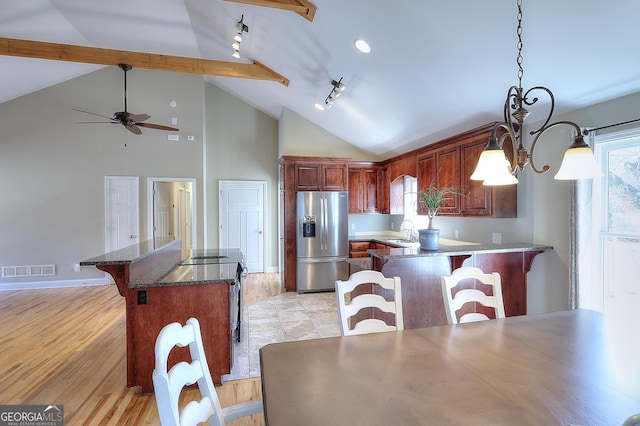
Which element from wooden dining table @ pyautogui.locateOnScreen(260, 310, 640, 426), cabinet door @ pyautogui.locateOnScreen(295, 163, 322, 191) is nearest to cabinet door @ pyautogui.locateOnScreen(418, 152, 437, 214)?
cabinet door @ pyautogui.locateOnScreen(295, 163, 322, 191)

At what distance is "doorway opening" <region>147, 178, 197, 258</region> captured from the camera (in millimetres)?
6070

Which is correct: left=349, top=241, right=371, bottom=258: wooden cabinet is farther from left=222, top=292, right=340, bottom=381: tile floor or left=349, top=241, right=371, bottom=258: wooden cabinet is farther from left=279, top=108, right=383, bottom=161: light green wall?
left=279, top=108, right=383, bottom=161: light green wall

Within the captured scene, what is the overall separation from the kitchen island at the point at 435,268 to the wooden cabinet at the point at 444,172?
0.88 meters

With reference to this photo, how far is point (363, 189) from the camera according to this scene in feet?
19.2

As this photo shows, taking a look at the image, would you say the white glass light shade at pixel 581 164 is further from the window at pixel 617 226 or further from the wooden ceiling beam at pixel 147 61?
the wooden ceiling beam at pixel 147 61

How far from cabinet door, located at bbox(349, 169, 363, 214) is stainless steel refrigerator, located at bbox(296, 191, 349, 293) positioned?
528 mm

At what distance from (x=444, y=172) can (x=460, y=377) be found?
335 cm

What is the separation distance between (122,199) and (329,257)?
4226mm

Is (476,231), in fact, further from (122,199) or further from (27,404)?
(122,199)

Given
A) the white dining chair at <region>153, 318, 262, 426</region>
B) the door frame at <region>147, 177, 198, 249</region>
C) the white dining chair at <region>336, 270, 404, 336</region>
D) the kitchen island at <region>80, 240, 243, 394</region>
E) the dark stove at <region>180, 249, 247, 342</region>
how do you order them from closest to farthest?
the white dining chair at <region>153, 318, 262, 426</region> → the white dining chair at <region>336, 270, 404, 336</region> → the kitchen island at <region>80, 240, 243, 394</region> → the dark stove at <region>180, 249, 247, 342</region> → the door frame at <region>147, 177, 198, 249</region>

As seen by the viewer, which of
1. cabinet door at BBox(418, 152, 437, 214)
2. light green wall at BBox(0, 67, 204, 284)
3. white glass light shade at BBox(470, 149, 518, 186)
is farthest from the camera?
light green wall at BBox(0, 67, 204, 284)

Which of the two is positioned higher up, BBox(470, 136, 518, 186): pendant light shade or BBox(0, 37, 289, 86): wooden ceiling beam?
BBox(0, 37, 289, 86): wooden ceiling beam

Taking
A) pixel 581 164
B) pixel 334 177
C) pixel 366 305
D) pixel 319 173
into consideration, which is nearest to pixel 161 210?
pixel 319 173

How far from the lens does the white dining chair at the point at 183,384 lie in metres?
0.79
